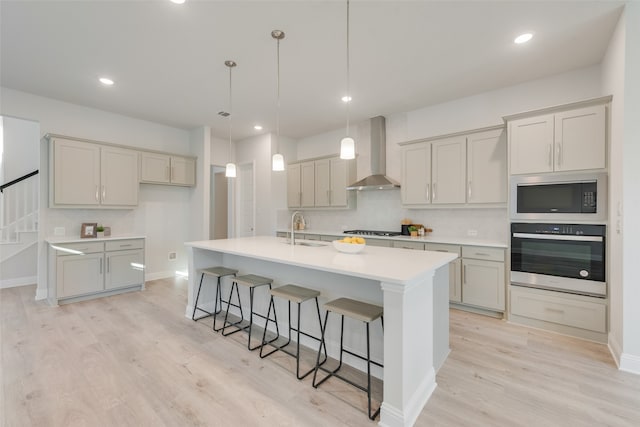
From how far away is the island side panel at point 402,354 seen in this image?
1645mm

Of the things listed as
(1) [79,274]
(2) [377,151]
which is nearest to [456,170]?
(2) [377,151]

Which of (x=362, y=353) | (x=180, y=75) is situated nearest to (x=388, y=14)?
(x=180, y=75)

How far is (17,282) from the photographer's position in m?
4.68

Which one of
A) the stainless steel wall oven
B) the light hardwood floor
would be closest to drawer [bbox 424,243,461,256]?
the stainless steel wall oven

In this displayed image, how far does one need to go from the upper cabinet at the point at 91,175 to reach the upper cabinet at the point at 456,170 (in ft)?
14.0

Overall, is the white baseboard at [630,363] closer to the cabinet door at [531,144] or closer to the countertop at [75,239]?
the cabinet door at [531,144]

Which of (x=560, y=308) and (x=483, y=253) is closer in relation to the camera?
(x=560, y=308)

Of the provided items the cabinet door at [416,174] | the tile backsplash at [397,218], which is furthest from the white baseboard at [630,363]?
the cabinet door at [416,174]

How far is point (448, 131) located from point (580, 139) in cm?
157

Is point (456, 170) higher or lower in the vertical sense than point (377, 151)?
lower

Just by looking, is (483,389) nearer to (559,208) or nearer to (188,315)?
(559,208)

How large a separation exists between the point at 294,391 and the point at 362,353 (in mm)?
589

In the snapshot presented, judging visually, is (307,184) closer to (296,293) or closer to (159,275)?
(159,275)

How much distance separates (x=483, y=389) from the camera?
2041 millimetres
